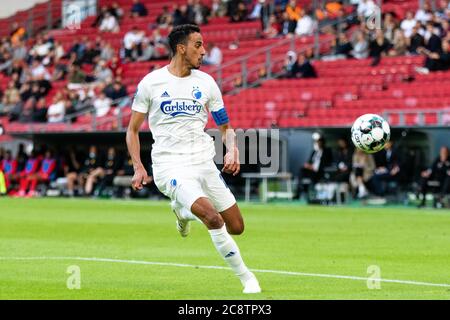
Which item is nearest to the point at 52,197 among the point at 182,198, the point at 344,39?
the point at 344,39

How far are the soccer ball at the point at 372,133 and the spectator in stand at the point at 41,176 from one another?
73.7ft

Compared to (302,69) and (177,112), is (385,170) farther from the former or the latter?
(177,112)

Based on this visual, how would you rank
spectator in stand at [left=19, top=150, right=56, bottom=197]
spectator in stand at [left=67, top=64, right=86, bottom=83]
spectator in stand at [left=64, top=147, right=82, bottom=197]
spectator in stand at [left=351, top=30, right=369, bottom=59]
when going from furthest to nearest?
spectator in stand at [left=67, top=64, right=86, bottom=83] < spectator in stand at [left=19, top=150, right=56, bottom=197] < spectator in stand at [left=64, top=147, right=82, bottom=197] < spectator in stand at [left=351, top=30, right=369, bottom=59]

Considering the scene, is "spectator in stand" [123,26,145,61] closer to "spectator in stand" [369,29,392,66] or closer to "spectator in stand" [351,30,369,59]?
"spectator in stand" [351,30,369,59]

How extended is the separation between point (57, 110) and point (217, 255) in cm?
2458

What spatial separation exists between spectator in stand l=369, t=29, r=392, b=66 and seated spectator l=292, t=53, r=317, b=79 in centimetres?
200

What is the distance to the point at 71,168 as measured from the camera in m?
36.8

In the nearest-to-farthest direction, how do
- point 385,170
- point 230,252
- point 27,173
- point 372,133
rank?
point 230,252
point 372,133
point 385,170
point 27,173

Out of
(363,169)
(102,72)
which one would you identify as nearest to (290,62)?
(363,169)

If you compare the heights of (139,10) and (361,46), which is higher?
(139,10)

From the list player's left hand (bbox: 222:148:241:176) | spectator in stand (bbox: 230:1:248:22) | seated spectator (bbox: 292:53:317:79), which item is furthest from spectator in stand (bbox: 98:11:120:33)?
player's left hand (bbox: 222:148:241:176)

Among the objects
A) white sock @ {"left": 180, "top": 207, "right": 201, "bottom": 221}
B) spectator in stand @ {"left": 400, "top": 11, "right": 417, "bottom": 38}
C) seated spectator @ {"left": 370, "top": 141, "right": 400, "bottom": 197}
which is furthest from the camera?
spectator in stand @ {"left": 400, "top": 11, "right": 417, "bottom": 38}

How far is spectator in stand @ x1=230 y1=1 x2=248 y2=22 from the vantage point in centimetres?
4069
